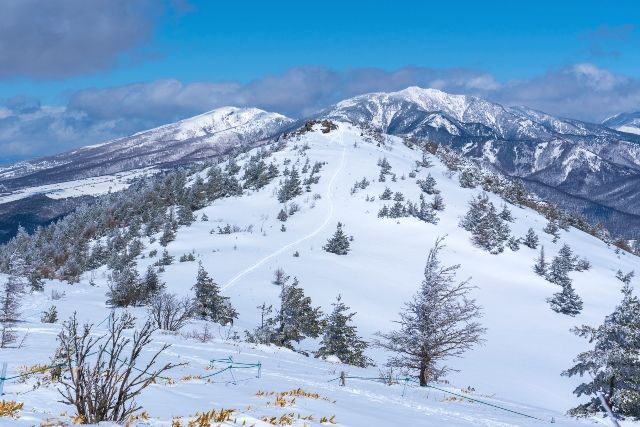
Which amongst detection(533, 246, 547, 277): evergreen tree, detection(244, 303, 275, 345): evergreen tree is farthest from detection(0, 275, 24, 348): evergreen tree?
detection(533, 246, 547, 277): evergreen tree

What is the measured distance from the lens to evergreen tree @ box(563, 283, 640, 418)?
12016 millimetres

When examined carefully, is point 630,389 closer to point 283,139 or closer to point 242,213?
point 242,213

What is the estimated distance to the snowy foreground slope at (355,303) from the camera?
8.69m

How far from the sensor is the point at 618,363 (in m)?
12.2

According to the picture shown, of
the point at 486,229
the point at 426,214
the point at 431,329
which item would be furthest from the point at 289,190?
the point at 431,329

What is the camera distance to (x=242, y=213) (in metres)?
57.0

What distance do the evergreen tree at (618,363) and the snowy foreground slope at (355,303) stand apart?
4.07ft

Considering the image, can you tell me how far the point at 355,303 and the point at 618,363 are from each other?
786 inches

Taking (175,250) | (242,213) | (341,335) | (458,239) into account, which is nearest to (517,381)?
(341,335)

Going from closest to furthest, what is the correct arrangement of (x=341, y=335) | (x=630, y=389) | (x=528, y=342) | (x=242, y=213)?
(x=630, y=389)
(x=341, y=335)
(x=528, y=342)
(x=242, y=213)

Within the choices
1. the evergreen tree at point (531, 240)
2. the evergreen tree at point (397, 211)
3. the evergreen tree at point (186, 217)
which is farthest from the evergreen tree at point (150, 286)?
the evergreen tree at point (531, 240)

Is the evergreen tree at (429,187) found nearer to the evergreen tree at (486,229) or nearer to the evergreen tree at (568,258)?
the evergreen tree at (486,229)

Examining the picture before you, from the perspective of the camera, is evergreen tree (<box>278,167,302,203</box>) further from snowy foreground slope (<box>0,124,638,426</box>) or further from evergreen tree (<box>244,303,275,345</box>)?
evergreen tree (<box>244,303,275,345</box>)

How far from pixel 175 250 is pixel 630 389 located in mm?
39053
